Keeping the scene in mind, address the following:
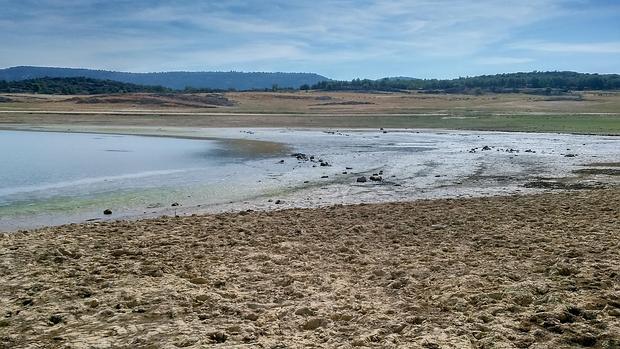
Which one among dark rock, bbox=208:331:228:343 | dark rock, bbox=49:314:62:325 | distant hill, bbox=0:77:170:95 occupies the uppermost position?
distant hill, bbox=0:77:170:95

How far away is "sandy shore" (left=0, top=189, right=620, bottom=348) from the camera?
243 inches

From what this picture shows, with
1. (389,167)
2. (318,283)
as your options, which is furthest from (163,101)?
(318,283)

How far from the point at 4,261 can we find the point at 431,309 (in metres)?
6.00

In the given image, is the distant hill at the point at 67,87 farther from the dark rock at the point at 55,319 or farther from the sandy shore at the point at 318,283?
the dark rock at the point at 55,319

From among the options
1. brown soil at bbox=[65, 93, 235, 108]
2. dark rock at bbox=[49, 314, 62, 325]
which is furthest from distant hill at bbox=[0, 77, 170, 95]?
dark rock at bbox=[49, 314, 62, 325]

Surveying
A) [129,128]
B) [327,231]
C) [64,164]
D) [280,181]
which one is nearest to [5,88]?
[129,128]

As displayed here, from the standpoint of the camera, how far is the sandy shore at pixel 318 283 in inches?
243

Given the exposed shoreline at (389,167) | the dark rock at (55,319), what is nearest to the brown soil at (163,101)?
the exposed shoreline at (389,167)

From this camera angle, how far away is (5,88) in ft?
396

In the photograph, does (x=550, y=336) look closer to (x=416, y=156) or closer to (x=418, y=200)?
(x=418, y=200)

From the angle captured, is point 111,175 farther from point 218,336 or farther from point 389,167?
point 218,336

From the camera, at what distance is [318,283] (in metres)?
8.00

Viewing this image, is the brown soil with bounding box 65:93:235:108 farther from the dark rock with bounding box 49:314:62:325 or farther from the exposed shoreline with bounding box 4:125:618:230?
the dark rock with bounding box 49:314:62:325

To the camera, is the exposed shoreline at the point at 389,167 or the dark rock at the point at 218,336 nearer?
the dark rock at the point at 218,336
